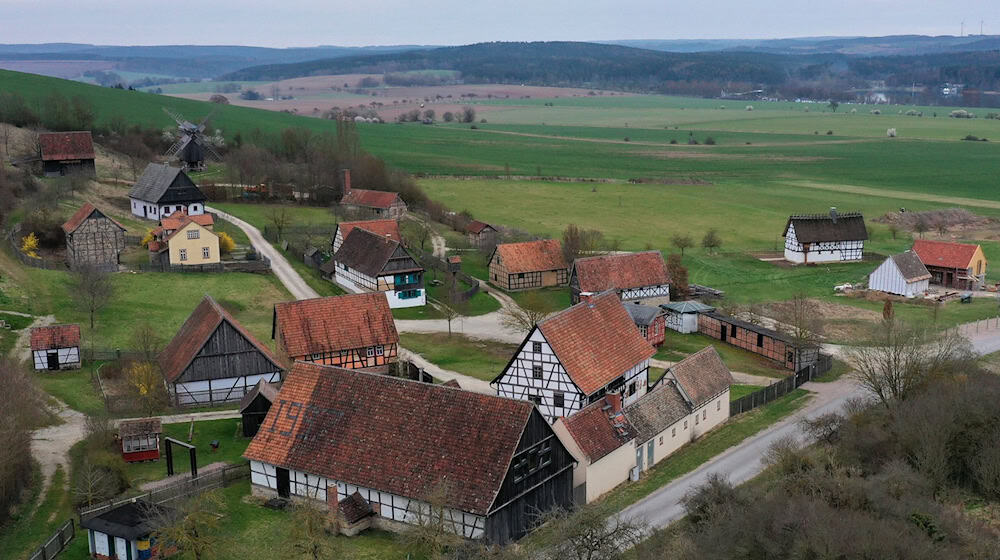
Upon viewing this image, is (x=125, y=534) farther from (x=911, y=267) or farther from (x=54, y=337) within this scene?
(x=911, y=267)

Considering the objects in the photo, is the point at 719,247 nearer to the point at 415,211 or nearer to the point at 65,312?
the point at 415,211

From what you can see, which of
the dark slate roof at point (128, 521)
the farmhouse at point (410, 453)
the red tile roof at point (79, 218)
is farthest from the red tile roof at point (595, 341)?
the red tile roof at point (79, 218)

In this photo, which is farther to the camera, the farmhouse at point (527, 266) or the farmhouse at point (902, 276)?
the farmhouse at point (527, 266)

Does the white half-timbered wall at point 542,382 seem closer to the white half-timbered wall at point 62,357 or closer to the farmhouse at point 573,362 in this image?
the farmhouse at point 573,362

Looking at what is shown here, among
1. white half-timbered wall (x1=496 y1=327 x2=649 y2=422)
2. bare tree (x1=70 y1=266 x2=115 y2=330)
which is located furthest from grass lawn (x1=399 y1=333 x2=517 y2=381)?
bare tree (x1=70 y1=266 x2=115 y2=330)

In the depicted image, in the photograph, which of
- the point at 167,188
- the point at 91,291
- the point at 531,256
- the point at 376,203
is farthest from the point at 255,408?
the point at 376,203
